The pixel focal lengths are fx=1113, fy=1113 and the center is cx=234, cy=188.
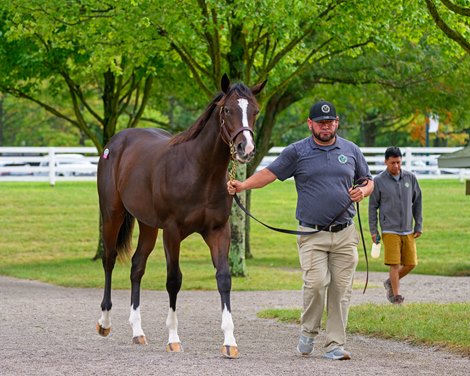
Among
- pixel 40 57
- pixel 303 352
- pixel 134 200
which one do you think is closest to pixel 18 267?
pixel 40 57

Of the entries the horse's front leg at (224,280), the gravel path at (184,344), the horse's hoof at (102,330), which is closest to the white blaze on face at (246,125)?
the horse's front leg at (224,280)

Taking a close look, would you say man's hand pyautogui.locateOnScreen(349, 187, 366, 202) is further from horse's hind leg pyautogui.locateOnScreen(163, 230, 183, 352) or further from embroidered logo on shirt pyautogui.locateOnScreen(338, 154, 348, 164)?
horse's hind leg pyautogui.locateOnScreen(163, 230, 183, 352)

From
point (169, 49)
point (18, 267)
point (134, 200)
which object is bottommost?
point (18, 267)

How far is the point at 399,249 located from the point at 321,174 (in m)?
5.35

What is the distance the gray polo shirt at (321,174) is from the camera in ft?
29.8

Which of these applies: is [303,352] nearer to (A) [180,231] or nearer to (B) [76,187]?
(A) [180,231]

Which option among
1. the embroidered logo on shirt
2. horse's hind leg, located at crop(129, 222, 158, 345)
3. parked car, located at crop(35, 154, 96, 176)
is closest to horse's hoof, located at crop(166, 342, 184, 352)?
horse's hind leg, located at crop(129, 222, 158, 345)

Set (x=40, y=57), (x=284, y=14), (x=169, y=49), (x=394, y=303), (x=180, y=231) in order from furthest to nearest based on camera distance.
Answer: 1. (x=40, y=57)
2. (x=169, y=49)
3. (x=284, y=14)
4. (x=394, y=303)
5. (x=180, y=231)

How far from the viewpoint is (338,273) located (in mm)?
9195

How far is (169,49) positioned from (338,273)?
11048 mm

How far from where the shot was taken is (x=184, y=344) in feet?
34.7

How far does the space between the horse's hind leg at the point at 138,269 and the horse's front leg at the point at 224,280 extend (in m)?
1.32

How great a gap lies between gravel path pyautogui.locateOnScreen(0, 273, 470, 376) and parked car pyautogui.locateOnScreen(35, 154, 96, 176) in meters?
24.4

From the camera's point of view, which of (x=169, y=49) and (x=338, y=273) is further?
(x=169, y=49)
